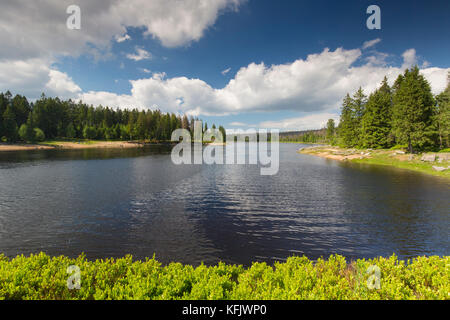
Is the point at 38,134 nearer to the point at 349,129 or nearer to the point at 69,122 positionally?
the point at 69,122

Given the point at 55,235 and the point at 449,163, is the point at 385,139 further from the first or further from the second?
the point at 55,235

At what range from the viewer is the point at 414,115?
53.4 meters

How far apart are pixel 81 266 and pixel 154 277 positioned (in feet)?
10.7

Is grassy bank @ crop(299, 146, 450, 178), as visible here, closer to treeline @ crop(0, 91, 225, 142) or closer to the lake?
the lake

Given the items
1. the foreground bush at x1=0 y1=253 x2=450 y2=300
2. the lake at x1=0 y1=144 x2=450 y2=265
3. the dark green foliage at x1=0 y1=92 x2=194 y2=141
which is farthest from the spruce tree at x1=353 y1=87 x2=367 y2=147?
the dark green foliage at x1=0 y1=92 x2=194 y2=141

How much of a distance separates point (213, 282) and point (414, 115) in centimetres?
7086

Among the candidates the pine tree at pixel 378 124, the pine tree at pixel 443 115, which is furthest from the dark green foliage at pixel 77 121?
the pine tree at pixel 443 115

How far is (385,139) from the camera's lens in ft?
224

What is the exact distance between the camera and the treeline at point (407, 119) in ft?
175

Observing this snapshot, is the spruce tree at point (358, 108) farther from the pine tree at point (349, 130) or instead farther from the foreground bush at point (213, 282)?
the foreground bush at point (213, 282)

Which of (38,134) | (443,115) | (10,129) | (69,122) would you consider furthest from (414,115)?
(69,122)

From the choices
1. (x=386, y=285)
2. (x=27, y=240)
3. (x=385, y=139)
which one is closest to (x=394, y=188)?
(x=386, y=285)

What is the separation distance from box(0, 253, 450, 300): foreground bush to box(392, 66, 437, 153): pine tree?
62.2m

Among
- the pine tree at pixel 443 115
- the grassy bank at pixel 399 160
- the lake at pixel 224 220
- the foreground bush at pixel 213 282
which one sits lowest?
the lake at pixel 224 220
